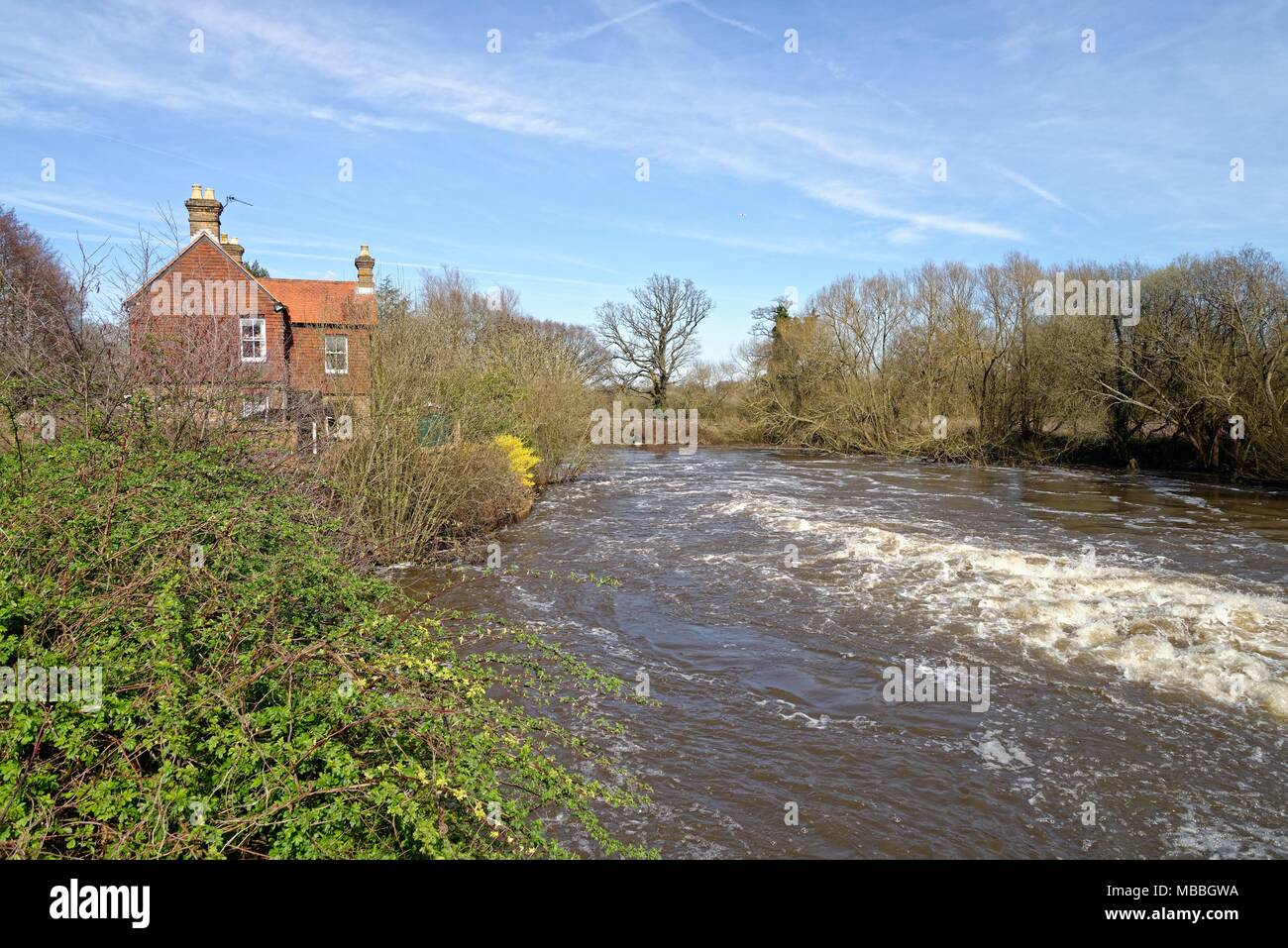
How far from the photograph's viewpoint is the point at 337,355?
43.1 feet

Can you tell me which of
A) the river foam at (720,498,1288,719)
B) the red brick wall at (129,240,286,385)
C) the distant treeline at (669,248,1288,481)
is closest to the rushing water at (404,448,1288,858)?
the river foam at (720,498,1288,719)

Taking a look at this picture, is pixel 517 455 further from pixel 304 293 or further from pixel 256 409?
pixel 304 293

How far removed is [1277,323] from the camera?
76.1 ft

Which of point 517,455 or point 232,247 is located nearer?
point 517,455

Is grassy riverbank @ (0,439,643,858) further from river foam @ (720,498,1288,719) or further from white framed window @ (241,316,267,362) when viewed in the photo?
white framed window @ (241,316,267,362)

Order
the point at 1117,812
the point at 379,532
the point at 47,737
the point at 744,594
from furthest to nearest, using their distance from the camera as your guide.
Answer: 1. the point at 379,532
2. the point at 744,594
3. the point at 1117,812
4. the point at 47,737

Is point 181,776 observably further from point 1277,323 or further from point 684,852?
point 1277,323

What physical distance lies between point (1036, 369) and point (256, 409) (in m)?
32.0

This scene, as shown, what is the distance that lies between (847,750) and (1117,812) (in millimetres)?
2006

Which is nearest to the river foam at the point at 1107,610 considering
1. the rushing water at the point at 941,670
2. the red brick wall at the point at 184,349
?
the rushing water at the point at 941,670

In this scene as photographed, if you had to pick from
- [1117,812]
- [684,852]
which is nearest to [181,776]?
[684,852]

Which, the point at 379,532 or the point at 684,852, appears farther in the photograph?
the point at 379,532

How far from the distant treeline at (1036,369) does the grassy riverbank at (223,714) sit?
2615cm

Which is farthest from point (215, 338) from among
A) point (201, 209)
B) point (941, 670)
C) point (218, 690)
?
point (201, 209)
